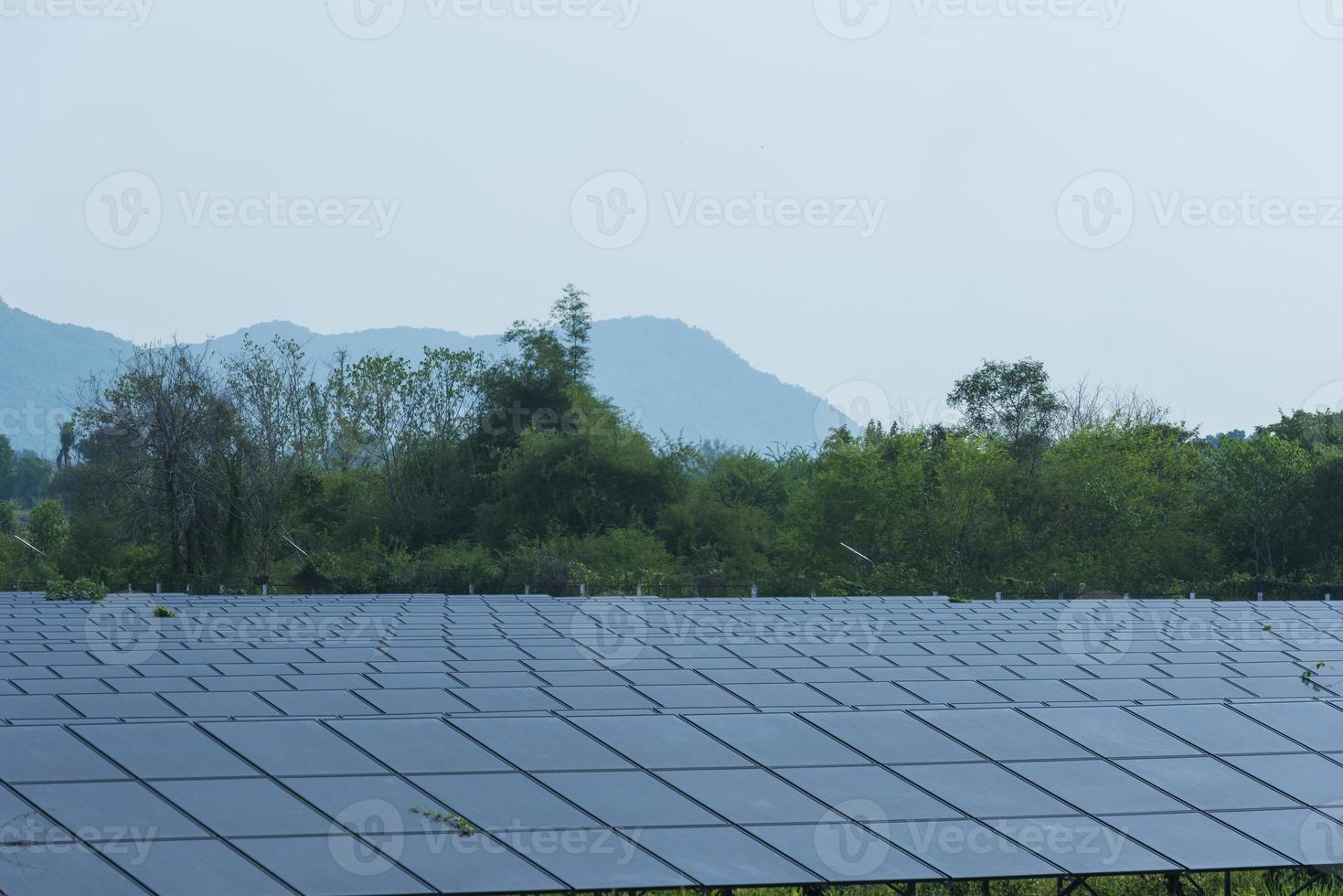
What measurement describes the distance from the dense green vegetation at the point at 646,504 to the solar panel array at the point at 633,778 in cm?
3552

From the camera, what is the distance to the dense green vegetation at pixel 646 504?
5362cm

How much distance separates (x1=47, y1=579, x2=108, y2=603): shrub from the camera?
3384 cm

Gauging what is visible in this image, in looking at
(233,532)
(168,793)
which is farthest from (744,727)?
(233,532)

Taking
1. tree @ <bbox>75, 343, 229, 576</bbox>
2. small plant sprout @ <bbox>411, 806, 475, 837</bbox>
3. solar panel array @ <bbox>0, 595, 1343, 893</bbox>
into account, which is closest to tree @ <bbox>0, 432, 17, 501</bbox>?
tree @ <bbox>75, 343, 229, 576</bbox>

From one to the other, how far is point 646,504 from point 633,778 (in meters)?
51.3

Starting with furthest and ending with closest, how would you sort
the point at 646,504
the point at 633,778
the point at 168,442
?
1. the point at 646,504
2. the point at 168,442
3. the point at 633,778

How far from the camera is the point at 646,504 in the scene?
61438 millimetres

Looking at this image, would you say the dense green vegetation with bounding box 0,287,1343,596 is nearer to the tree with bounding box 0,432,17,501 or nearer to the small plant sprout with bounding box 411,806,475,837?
the small plant sprout with bounding box 411,806,475,837

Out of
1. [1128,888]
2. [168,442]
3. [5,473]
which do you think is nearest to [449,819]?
[1128,888]

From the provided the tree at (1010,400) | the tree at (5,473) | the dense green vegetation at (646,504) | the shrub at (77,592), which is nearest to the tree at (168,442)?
the dense green vegetation at (646,504)

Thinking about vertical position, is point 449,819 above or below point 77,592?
above

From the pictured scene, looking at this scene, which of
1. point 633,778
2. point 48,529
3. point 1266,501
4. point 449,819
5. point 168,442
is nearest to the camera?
point 449,819

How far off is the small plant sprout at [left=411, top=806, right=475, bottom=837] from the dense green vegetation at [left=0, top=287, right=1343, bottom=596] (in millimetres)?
41717

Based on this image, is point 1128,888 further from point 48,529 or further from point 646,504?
point 48,529
